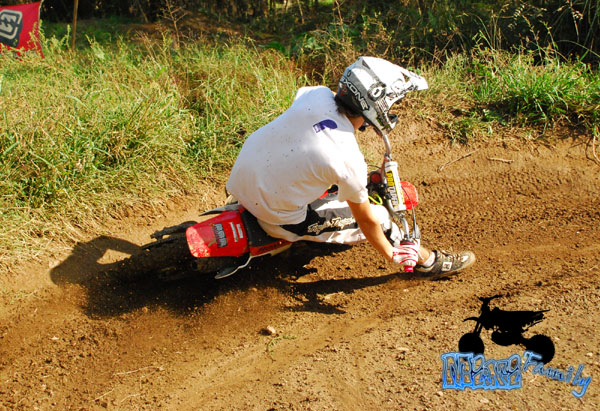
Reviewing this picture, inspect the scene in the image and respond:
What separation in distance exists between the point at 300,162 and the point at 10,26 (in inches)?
214

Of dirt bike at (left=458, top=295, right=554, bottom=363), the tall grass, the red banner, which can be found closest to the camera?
dirt bike at (left=458, top=295, right=554, bottom=363)

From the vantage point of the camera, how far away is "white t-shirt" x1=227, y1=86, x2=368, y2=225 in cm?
367

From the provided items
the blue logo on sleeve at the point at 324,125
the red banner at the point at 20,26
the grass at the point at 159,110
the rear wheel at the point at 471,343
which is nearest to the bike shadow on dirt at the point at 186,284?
the grass at the point at 159,110

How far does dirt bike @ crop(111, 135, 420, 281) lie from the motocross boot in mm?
393

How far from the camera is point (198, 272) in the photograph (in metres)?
4.41

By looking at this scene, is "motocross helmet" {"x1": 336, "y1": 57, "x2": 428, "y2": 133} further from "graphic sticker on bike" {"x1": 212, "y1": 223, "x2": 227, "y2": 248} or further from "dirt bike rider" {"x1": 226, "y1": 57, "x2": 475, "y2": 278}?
"graphic sticker on bike" {"x1": 212, "y1": 223, "x2": 227, "y2": 248}

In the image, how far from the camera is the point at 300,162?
12.3 ft

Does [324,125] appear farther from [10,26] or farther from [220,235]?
[10,26]

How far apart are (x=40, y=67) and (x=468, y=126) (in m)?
4.96

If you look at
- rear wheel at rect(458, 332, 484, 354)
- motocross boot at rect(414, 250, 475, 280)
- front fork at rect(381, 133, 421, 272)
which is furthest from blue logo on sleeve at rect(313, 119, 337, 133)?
rear wheel at rect(458, 332, 484, 354)

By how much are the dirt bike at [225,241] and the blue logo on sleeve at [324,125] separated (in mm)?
519

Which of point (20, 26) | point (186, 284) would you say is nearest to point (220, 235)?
point (186, 284)

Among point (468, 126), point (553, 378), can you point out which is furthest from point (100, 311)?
point (468, 126)

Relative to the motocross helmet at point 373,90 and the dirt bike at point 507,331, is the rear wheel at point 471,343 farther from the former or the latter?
the motocross helmet at point 373,90
